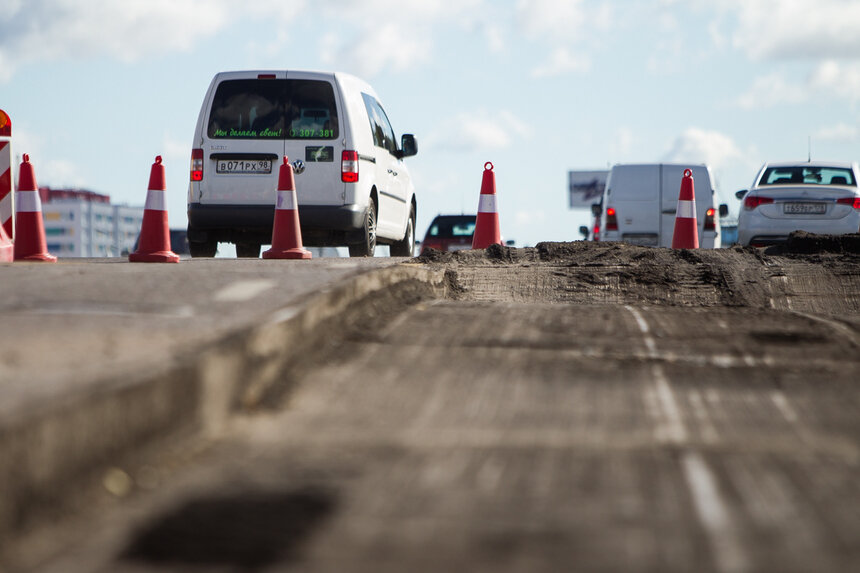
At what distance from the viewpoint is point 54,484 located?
2807 millimetres

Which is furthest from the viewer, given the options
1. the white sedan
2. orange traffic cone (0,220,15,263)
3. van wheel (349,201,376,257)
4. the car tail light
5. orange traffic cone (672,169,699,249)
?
the car tail light

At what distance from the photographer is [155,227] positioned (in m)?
8.84

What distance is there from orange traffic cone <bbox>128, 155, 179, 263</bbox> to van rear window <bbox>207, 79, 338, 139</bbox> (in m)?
2.19

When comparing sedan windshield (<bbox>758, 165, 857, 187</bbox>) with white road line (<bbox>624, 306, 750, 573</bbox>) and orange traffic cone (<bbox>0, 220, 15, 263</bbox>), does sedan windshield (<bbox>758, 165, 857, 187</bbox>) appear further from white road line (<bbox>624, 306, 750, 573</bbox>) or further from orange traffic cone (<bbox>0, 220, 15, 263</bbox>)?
white road line (<bbox>624, 306, 750, 573</bbox>)

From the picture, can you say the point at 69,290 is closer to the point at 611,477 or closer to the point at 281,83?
the point at 611,477

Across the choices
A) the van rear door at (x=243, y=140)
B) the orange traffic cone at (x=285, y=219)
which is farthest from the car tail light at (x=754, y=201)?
the orange traffic cone at (x=285, y=219)

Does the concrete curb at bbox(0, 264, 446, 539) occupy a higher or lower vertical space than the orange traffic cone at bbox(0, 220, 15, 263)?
lower

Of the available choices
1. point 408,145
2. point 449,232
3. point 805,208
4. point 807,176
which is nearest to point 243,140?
point 408,145

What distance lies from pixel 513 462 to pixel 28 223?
22.1 feet

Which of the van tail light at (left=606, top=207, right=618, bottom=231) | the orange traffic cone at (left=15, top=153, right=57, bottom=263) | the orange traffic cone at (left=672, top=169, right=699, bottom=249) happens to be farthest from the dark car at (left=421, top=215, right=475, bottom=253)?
the orange traffic cone at (left=15, top=153, right=57, bottom=263)

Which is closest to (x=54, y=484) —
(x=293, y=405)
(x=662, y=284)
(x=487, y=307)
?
(x=293, y=405)

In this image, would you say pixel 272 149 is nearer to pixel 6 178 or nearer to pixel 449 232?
pixel 6 178

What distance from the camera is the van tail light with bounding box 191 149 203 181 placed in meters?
11.0

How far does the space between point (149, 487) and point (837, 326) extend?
3868mm
